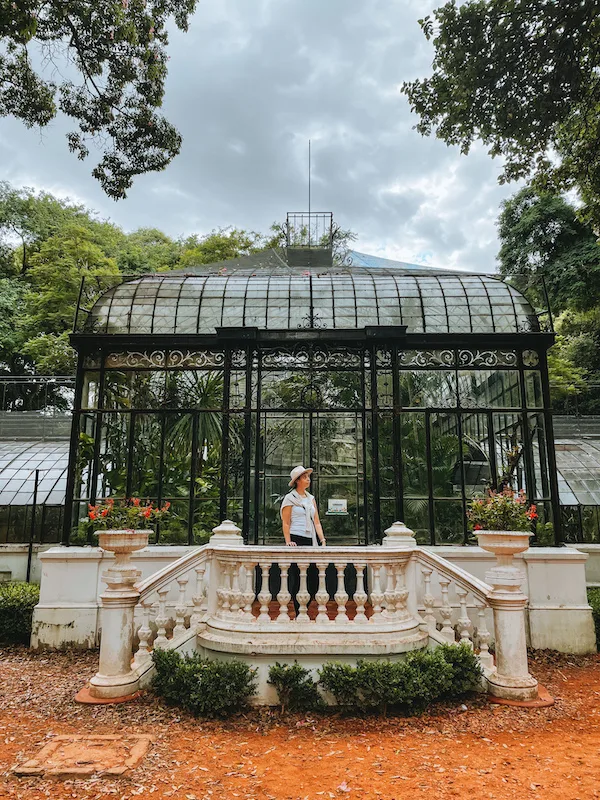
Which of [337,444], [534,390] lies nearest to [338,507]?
[337,444]

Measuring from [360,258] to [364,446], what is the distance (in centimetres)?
687

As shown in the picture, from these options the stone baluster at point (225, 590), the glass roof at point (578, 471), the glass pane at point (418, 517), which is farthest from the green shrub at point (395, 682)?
the glass roof at point (578, 471)

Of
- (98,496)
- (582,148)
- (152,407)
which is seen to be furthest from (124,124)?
(582,148)

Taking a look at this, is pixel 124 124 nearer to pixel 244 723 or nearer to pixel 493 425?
pixel 493 425

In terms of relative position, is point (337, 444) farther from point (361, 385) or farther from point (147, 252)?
point (147, 252)

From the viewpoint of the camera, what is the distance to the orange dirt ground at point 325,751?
12.9 feet

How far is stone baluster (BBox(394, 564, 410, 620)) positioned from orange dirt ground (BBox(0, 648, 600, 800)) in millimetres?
1061

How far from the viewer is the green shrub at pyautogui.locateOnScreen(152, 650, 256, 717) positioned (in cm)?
534

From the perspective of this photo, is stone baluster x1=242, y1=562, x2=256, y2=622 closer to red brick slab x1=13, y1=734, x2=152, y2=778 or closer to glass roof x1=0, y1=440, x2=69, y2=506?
red brick slab x1=13, y1=734, x2=152, y2=778

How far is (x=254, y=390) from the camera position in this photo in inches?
360

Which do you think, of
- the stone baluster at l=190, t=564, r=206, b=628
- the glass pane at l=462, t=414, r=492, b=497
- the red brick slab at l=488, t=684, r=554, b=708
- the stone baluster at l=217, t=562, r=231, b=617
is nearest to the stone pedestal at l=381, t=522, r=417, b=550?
the red brick slab at l=488, t=684, r=554, b=708

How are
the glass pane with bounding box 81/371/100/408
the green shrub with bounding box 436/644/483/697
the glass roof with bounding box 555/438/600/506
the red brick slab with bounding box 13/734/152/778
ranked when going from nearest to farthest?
the red brick slab with bounding box 13/734/152/778, the green shrub with bounding box 436/644/483/697, the glass pane with bounding box 81/371/100/408, the glass roof with bounding box 555/438/600/506

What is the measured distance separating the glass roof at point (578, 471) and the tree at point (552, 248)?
781cm

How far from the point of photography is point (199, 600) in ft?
21.0
